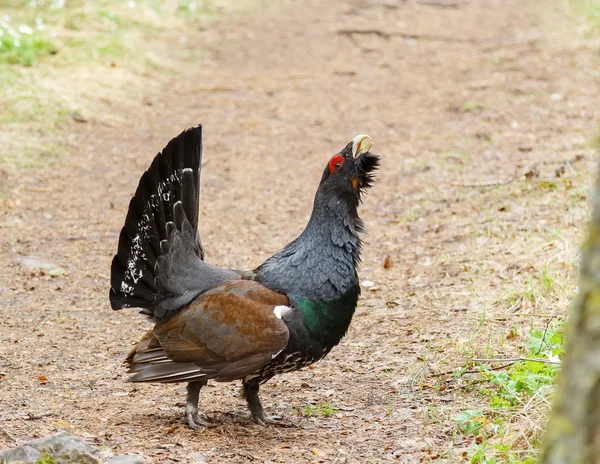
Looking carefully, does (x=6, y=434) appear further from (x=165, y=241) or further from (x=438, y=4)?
(x=438, y=4)

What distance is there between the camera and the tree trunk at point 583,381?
7.45 feet

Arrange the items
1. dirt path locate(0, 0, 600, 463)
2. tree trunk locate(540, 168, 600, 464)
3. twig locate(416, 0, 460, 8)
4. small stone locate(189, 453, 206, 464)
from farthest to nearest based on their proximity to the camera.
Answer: twig locate(416, 0, 460, 8) < dirt path locate(0, 0, 600, 463) < small stone locate(189, 453, 206, 464) < tree trunk locate(540, 168, 600, 464)

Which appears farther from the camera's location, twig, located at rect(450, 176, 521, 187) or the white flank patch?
twig, located at rect(450, 176, 521, 187)

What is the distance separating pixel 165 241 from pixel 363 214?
426cm

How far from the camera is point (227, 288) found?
5066 millimetres

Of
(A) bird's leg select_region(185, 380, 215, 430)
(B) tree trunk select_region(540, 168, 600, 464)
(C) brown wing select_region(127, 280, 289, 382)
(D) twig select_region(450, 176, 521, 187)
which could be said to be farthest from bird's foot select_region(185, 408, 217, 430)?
(D) twig select_region(450, 176, 521, 187)

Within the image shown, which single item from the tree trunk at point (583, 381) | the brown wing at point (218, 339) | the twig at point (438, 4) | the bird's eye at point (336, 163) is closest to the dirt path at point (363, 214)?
the brown wing at point (218, 339)

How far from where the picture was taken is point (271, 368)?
4.82 m

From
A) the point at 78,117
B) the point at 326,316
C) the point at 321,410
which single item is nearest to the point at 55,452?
the point at 326,316

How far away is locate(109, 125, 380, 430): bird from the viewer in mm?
4797

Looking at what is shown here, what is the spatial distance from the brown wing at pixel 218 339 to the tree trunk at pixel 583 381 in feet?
8.07

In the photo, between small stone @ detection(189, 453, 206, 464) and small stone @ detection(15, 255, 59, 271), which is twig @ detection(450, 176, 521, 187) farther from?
small stone @ detection(189, 453, 206, 464)

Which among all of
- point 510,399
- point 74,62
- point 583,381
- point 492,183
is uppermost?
point 74,62

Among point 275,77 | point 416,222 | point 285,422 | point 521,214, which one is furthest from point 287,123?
point 285,422
